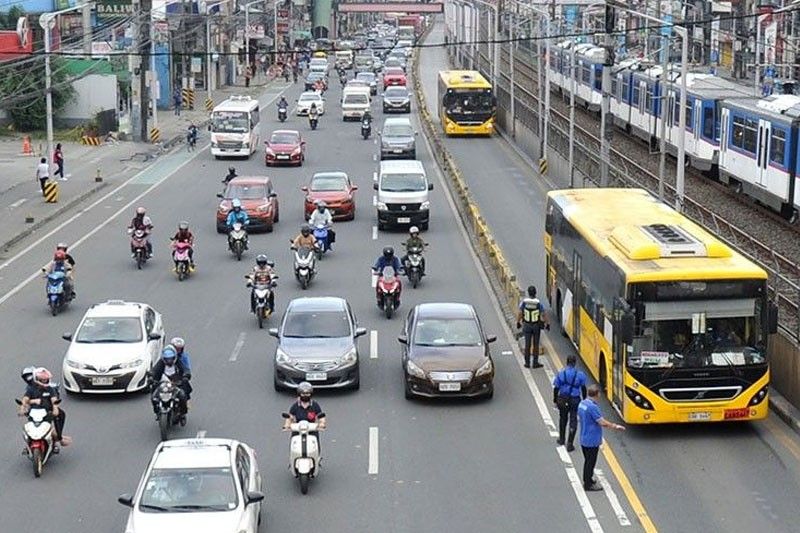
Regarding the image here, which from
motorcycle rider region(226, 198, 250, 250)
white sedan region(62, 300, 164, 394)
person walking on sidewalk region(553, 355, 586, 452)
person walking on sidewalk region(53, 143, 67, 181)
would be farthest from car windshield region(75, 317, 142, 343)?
person walking on sidewalk region(53, 143, 67, 181)

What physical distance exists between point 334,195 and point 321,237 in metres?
6.55

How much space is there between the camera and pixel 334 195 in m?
44.4

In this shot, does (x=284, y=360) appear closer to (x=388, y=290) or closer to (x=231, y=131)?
(x=388, y=290)

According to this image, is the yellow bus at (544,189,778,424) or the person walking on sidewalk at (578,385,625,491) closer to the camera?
the person walking on sidewalk at (578,385,625,491)

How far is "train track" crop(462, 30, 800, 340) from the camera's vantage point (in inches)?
1138

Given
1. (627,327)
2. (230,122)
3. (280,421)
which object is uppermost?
(627,327)

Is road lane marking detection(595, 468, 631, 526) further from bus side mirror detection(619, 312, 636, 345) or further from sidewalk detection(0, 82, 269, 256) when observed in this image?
sidewalk detection(0, 82, 269, 256)

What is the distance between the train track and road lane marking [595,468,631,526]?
4.78m

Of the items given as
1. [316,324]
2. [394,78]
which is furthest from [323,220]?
[394,78]

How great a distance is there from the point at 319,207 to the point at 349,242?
11.9 ft

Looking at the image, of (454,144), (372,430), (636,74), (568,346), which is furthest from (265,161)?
(372,430)

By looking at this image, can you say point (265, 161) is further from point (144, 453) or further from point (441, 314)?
point (144, 453)

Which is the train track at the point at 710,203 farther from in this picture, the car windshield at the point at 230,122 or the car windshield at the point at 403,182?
the car windshield at the point at 230,122

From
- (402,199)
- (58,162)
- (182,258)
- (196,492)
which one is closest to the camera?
(196,492)
